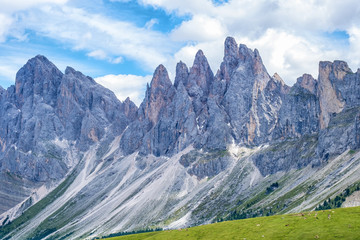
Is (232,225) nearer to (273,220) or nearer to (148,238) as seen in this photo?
(273,220)

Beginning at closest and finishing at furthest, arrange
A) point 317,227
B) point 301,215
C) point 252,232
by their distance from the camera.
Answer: point 317,227, point 252,232, point 301,215

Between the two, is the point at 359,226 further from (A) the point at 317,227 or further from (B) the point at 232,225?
(B) the point at 232,225

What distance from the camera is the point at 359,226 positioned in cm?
8219

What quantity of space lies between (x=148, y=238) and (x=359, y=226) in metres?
50.6

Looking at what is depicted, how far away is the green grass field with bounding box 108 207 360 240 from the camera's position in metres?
82.6

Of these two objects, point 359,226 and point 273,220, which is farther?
point 273,220

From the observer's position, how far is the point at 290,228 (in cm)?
8944

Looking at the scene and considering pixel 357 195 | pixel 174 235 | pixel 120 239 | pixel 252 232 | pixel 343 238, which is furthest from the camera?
pixel 357 195

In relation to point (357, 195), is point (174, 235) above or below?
above

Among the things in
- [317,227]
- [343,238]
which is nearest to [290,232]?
[317,227]

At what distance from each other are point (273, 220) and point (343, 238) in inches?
844

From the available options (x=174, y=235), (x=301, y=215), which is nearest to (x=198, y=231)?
(x=174, y=235)

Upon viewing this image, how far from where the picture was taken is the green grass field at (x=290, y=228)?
82.6 meters

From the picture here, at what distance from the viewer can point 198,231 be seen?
341 feet
